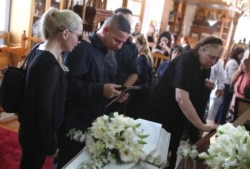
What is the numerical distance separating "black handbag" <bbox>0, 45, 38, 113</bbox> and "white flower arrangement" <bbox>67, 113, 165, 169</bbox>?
580 mm

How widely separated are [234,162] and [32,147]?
107 cm

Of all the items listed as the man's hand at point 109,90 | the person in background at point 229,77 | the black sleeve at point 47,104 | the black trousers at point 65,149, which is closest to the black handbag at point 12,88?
the black sleeve at point 47,104

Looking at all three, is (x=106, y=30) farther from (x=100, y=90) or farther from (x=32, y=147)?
(x=32, y=147)

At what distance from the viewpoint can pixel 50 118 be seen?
1477 millimetres

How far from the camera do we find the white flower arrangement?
1.12m

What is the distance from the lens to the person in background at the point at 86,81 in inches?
64.1

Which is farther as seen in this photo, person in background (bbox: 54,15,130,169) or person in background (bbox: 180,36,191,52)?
person in background (bbox: 180,36,191,52)

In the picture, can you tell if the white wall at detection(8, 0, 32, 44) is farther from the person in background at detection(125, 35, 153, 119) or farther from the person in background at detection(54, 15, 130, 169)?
the person in background at detection(54, 15, 130, 169)

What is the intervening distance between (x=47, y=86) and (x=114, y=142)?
1.64 feet

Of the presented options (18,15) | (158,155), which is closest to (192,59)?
(158,155)

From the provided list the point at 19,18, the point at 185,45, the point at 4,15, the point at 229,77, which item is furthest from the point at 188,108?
the point at 185,45

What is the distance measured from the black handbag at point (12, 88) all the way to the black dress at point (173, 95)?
86 cm

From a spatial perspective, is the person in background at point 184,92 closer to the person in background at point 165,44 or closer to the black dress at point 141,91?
the black dress at point 141,91

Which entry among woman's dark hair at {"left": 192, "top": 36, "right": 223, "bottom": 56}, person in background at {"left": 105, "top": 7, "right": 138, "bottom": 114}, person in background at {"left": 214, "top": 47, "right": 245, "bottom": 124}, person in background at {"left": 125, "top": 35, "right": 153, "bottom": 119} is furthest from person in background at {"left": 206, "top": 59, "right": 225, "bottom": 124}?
woman's dark hair at {"left": 192, "top": 36, "right": 223, "bottom": 56}
